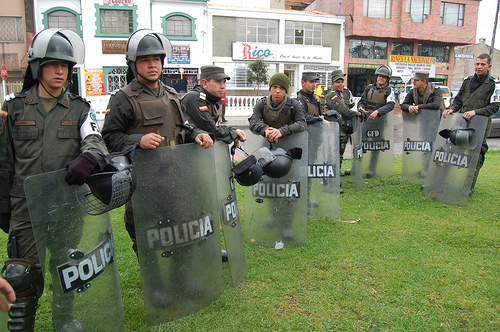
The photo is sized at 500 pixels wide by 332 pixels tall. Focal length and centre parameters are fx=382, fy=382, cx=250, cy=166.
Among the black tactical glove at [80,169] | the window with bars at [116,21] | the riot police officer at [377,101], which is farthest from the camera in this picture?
the window with bars at [116,21]

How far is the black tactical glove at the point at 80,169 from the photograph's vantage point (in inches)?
82.0

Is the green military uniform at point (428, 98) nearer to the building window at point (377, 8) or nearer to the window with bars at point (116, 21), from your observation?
the window with bars at point (116, 21)

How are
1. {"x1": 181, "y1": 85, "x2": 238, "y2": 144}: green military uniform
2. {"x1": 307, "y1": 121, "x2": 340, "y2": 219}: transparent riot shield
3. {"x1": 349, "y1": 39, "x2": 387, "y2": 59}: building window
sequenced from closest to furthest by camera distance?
{"x1": 181, "y1": 85, "x2": 238, "y2": 144}: green military uniform → {"x1": 307, "y1": 121, "x2": 340, "y2": 219}: transparent riot shield → {"x1": 349, "y1": 39, "x2": 387, "y2": 59}: building window

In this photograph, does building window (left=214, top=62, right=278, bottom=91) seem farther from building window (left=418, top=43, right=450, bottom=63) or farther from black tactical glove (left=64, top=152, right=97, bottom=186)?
black tactical glove (left=64, top=152, right=97, bottom=186)

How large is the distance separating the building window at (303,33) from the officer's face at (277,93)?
2577cm

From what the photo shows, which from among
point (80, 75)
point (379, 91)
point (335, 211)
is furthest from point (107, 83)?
point (335, 211)

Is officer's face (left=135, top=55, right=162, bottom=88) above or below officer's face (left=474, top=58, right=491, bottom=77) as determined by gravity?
below

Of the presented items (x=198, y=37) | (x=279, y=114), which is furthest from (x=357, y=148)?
(x=198, y=37)

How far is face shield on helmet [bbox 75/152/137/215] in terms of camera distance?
212 cm

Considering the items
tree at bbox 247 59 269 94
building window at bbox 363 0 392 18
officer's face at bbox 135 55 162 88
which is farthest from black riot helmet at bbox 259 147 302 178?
building window at bbox 363 0 392 18

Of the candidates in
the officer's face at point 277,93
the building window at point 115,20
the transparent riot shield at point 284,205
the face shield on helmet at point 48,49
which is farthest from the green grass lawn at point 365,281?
the building window at point 115,20

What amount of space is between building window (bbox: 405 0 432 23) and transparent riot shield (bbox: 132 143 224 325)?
106 feet

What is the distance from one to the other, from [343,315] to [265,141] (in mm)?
2051

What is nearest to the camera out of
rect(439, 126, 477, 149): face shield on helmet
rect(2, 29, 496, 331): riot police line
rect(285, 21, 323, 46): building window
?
rect(2, 29, 496, 331): riot police line
